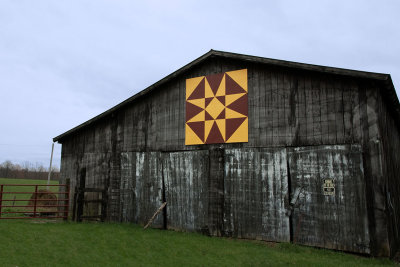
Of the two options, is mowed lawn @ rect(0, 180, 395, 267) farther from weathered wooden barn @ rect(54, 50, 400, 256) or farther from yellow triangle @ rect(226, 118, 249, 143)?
yellow triangle @ rect(226, 118, 249, 143)

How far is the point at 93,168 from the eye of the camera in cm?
1267

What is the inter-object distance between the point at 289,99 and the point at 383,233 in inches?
167

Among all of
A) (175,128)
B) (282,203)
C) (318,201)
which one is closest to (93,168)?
(175,128)

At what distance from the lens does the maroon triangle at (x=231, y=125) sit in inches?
385

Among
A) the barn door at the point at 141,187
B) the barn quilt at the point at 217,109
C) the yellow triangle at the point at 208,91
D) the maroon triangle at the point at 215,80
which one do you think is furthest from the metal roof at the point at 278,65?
the barn door at the point at 141,187

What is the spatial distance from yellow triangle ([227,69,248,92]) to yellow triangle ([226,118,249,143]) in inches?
45.3

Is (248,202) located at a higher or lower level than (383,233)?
higher

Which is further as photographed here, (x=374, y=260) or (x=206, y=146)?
(x=206, y=146)

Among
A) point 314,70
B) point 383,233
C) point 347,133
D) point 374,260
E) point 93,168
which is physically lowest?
point 374,260

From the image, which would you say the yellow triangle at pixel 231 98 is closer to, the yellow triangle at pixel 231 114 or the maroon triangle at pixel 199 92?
the yellow triangle at pixel 231 114

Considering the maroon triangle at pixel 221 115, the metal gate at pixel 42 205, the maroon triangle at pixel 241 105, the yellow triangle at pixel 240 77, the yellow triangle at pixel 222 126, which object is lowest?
the metal gate at pixel 42 205

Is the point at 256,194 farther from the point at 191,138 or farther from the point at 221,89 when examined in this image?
the point at 221,89

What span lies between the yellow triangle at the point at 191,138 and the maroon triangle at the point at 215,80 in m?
1.60

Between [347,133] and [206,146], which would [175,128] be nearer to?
[206,146]
